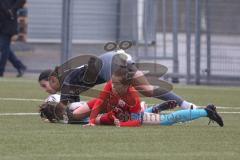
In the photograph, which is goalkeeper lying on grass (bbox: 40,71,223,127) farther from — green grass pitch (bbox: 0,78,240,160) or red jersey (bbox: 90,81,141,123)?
green grass pitch (bbox: 0,78,240,160)

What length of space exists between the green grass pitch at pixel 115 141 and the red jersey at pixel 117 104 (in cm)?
31

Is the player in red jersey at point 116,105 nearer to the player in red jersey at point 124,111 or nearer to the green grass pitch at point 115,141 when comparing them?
the player in red jersey at point 124,111

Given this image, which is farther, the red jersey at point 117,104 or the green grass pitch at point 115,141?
the red jersey at point 117,104

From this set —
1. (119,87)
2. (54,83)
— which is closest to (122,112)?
(119,87)

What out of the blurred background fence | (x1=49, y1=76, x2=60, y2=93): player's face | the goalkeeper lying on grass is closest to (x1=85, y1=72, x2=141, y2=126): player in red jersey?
the goalkeeper lying on grass

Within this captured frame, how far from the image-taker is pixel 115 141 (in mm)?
9633

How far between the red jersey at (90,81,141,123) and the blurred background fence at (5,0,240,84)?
386 inches

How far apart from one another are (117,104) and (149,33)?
11222mm

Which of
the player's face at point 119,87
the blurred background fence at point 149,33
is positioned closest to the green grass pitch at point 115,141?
the player's face at point 119,87

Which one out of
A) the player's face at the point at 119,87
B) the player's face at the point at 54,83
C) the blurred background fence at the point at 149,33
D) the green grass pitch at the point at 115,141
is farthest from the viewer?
the blurred background fence at the point at 149,33

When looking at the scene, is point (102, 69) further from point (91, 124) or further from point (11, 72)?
point (11, 72)

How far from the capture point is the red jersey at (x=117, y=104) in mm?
11312

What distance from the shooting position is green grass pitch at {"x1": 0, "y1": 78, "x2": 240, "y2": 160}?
28.1 ft

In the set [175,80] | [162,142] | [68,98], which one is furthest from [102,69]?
[175,80]
